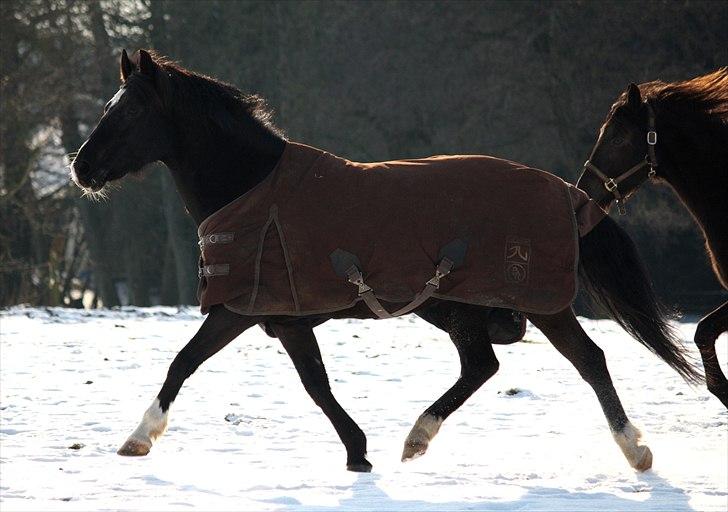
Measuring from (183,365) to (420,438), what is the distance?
1.21 meters

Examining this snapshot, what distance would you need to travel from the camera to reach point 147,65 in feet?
19.0

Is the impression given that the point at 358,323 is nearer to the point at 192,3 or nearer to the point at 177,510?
the point at 177,510

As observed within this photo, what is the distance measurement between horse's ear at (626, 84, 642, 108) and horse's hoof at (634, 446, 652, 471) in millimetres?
1966

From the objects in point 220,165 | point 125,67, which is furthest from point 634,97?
point 125,67

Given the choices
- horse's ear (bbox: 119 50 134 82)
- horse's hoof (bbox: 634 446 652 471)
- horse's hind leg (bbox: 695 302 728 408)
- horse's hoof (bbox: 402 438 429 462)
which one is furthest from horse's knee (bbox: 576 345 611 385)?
horse's ear (bbox: 119 50 134 82)

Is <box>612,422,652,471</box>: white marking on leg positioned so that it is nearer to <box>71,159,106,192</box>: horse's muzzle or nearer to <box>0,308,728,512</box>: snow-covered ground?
<box>0,308,728,512</box>: snow-covered ground

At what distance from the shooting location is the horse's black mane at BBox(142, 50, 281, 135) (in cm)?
583

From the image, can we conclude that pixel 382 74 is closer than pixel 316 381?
No

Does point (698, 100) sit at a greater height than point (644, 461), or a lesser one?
greater

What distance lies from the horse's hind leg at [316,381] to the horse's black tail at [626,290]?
142cm

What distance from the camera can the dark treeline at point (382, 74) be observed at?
1825cm

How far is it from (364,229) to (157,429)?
1366 mm

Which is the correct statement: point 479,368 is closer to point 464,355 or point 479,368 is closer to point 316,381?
point 464,355

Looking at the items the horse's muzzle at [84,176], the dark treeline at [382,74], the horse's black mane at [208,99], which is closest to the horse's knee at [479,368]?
the horse's black mane at [208,99]
